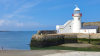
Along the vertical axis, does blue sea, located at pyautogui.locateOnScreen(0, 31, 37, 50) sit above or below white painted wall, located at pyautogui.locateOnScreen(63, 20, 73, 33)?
below

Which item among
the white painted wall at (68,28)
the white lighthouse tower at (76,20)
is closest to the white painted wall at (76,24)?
the white lighthouse tower at (76,20)

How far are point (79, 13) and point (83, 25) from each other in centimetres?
483

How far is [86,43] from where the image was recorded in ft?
84.0

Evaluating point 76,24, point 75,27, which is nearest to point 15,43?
point 75,27

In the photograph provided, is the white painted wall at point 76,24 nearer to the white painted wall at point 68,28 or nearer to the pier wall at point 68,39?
the white painted wall at point 68,28

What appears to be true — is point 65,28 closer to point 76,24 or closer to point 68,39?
point 76,24

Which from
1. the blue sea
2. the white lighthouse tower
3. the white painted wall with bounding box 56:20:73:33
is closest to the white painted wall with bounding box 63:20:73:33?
the white painted wall with bounding box 56:20:73:33

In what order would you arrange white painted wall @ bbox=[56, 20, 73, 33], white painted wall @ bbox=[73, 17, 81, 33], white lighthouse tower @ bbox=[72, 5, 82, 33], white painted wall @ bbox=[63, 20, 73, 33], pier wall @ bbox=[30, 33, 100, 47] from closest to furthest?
pier wall @ bbox=[30, 33, 100, 47], white lighthouse tower @ bbox=[72, 5, 82, 33], white painted wall @ bbox=[73, 17, 81, 33], white painted wall @ bbox=[56, 20, 73, 33], white painted wall @ bbox=[63, 20, 73, 33]

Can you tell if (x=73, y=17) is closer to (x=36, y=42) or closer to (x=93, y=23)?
(x=93, y=23)

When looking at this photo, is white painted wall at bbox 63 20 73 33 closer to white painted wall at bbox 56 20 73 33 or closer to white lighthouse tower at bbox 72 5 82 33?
white painted wall at bbox 56 20 73 33

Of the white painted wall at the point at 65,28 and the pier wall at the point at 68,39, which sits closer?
the pier wall at the point at 68,39

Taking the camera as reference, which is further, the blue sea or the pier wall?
the blue sea

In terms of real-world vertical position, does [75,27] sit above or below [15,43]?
above

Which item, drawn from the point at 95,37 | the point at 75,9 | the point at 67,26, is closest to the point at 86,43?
the point at 95,37
